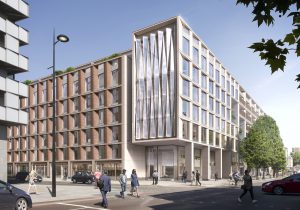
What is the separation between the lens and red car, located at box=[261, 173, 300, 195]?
25362 millimetres

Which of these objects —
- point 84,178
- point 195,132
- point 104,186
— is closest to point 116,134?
point 195,132

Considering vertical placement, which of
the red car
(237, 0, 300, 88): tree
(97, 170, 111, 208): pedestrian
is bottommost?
the red car

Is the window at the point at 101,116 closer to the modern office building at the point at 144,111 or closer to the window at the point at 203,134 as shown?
the modern office building at the point at 144,111

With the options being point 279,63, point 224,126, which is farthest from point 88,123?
point 279,63

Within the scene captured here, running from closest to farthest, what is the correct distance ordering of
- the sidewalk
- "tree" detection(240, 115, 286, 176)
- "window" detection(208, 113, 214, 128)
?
the sidewalk → "window" detection(208, 113, 214, 128) → "tree" detection(240, 115, 286, 176)

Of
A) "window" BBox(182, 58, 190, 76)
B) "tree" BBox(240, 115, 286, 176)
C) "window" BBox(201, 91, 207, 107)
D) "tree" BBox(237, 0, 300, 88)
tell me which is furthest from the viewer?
"tree" BBox(240, 115, 286, 176)

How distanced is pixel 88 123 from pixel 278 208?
→ 5151cm

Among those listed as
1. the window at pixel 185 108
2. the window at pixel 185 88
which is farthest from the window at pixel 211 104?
the window at pixel 185 88

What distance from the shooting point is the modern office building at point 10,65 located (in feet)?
105

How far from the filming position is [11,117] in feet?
107

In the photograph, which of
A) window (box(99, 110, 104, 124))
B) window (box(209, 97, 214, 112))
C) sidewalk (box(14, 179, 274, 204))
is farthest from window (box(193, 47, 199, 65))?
sidewalk (box(14, 179, 274, 204))

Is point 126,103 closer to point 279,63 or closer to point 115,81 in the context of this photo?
point 115,81

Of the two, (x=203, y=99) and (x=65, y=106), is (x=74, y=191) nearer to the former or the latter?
(x=203, y=99)

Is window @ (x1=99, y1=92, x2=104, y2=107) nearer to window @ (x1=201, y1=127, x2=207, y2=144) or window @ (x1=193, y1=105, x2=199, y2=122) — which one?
window @ (x1=193, y1=105, x2=199, y2=122)
